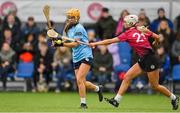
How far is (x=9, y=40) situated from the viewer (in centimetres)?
2331

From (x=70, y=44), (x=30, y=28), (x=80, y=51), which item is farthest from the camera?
(x=30, y=28)

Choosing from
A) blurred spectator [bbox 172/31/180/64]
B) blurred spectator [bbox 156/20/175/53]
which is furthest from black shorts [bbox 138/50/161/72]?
blurred spectator [bbox 172/31/180/64]

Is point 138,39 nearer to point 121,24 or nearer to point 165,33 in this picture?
point 165,33

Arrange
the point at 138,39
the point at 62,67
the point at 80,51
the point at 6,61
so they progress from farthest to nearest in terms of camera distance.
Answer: the point at 6,61, the point at 62,67, the point at 80,51, the point at 138,39

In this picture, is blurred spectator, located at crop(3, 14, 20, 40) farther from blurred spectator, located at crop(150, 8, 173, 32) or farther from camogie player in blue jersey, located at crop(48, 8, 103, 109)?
camogie player in blue jersey, located at crop(48, 8, 103, 109)

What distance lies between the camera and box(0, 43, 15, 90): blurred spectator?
A: 74.5ft

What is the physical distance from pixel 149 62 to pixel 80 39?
1.65 metres

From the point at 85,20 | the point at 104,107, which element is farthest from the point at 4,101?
the point at 85,20

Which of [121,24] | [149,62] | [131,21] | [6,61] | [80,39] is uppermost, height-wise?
[121,24]

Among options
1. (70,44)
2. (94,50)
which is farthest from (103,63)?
(70,44)

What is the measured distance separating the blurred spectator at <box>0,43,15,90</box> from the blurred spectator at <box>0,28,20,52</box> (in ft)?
1.11

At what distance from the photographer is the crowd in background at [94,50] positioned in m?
22.6

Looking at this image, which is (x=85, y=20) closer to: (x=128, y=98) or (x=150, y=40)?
(x=128, y=98)

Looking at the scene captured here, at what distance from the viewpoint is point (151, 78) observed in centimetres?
1603
